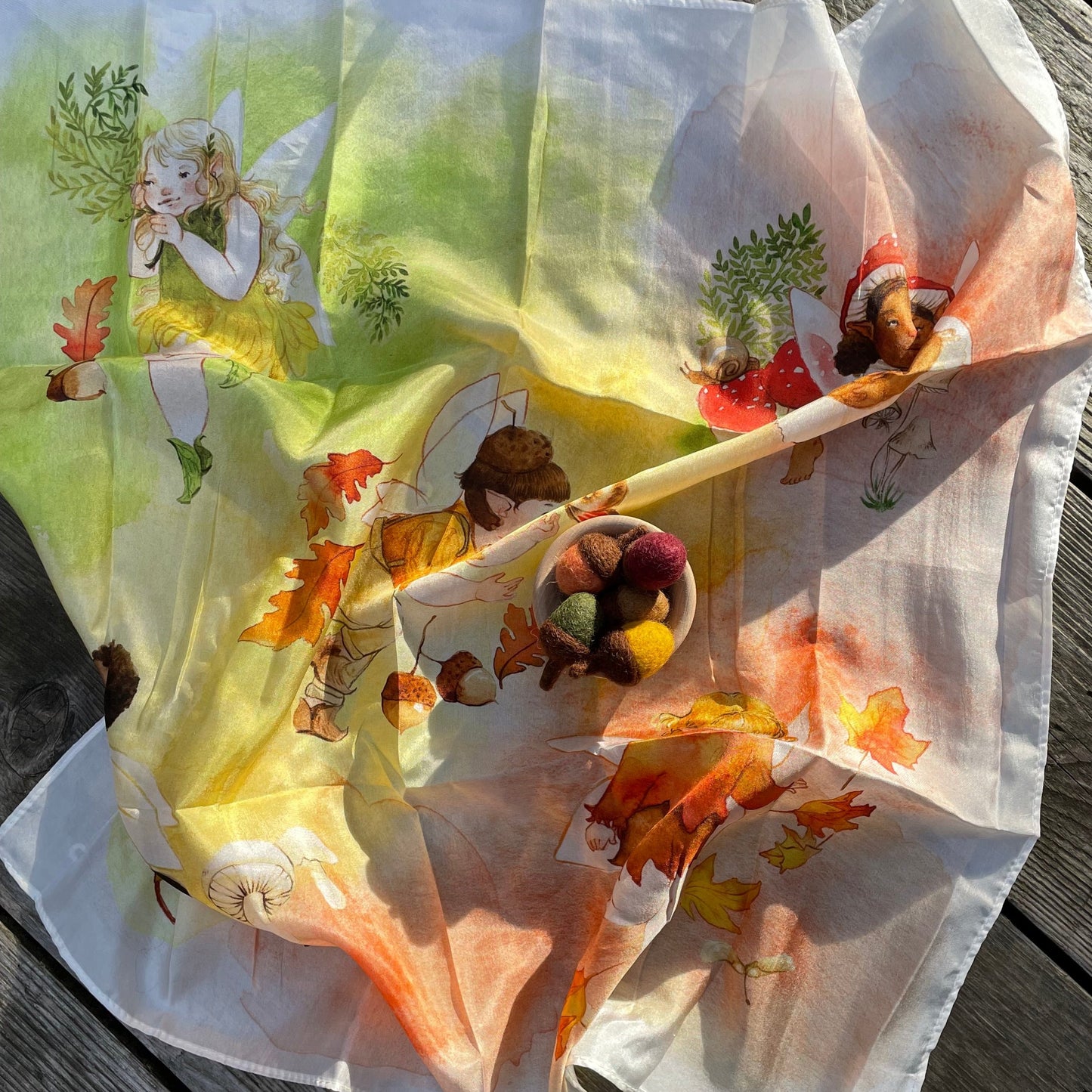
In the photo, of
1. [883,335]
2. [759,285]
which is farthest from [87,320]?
[883,335]

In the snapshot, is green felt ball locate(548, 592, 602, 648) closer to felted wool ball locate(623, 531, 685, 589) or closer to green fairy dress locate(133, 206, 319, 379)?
felted wool ball locate(623, 531, 685, 589)

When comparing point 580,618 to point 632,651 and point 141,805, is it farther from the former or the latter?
point 141,805

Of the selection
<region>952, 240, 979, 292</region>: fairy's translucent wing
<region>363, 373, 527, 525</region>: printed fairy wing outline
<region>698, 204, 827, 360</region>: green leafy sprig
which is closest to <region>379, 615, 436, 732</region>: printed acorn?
<region>363, 373, 527, 525</region>: printed fairy wing outline

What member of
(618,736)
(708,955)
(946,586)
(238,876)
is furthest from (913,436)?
(238,876)

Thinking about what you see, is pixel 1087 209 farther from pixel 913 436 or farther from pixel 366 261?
pixel 366 261

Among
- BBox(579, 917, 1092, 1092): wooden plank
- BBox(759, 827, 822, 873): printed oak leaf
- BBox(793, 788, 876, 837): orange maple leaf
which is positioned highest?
BBox(793, 788, 876, 837): orange maple leaf
